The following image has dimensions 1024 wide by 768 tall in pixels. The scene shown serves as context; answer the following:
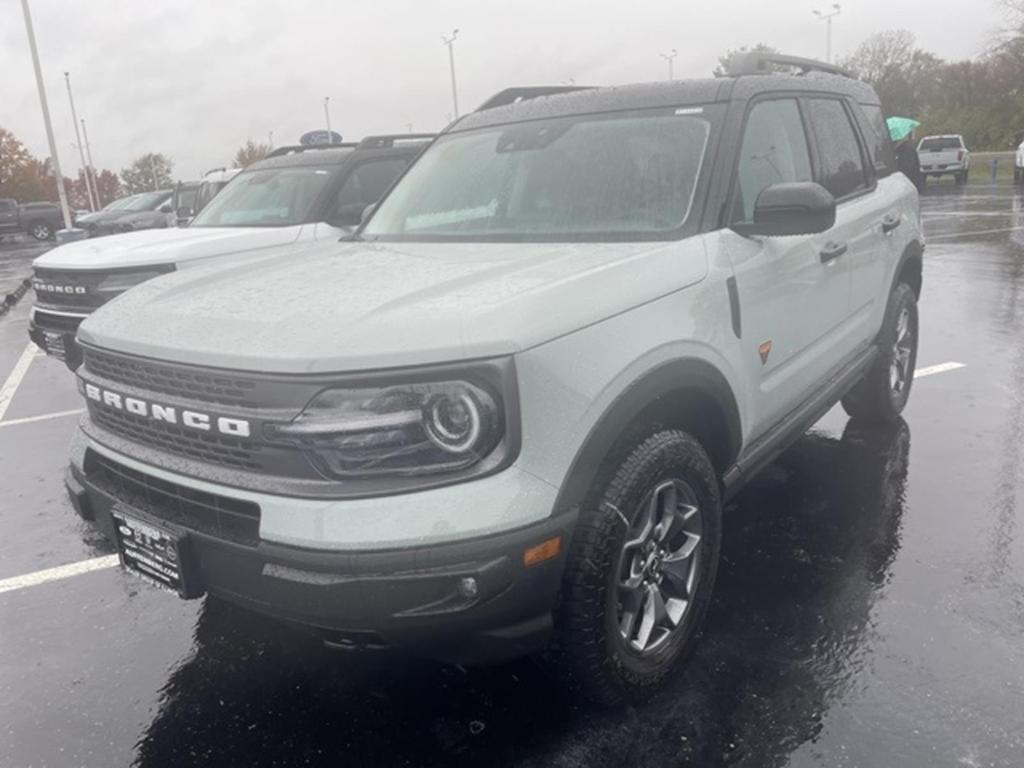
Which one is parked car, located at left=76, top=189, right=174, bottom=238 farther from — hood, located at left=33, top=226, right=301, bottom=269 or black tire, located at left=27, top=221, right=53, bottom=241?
hood, located at left=33, top=226, right=301, bottom=269

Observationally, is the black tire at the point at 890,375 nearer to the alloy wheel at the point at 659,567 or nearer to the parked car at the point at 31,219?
the alloy wheel at the point at 659,567

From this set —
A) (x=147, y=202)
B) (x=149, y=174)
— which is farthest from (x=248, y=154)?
(x=147, y=202)

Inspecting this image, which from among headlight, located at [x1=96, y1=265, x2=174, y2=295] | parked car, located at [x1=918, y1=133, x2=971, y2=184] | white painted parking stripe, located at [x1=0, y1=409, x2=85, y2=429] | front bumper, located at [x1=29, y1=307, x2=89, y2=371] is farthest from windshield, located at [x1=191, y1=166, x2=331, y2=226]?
parked car, located at [x1=918, y1=133, x2=971, y2=184]

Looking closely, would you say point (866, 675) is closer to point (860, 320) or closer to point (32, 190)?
point (860, 320)

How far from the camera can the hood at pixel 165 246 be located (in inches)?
260

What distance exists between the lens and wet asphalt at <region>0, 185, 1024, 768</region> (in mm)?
2578

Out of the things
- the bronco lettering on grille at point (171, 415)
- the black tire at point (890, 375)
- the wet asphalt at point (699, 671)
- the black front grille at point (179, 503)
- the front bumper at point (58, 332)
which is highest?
the bronco lettering on grille at point (171, 415)

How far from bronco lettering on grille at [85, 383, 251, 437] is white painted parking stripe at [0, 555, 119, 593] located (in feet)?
4.85

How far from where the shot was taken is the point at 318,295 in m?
2.62

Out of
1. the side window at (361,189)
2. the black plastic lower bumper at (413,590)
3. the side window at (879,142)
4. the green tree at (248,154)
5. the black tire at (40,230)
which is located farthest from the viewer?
the green tree at (248,154)

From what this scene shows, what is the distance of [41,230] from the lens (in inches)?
1417

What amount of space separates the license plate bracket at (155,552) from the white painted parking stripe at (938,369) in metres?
5.49

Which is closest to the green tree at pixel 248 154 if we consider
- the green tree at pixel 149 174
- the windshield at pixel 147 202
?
the green tree at pixel 149 174

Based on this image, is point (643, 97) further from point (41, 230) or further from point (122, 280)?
point (41, 230)
